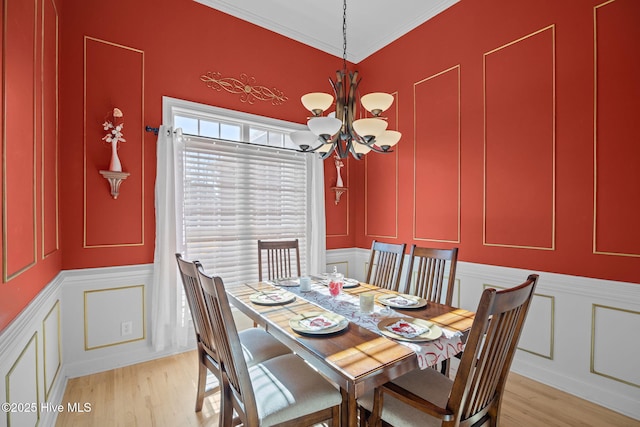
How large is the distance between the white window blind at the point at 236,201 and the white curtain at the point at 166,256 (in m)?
0.10

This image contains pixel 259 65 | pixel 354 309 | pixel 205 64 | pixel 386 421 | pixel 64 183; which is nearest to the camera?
pixel 386 421

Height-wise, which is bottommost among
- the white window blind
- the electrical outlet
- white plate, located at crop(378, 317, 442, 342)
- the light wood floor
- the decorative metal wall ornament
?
the light wood floor

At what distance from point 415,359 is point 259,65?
3.22 meters

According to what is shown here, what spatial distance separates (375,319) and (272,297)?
0.72m

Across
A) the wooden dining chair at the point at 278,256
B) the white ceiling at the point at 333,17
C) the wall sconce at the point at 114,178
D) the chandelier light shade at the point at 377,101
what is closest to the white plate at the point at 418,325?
the chandelier light shade at the point at 377,101

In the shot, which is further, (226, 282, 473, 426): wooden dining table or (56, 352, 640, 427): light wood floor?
(56, 352, 640, 427): light wood floor

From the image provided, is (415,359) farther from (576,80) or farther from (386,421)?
(576,80)

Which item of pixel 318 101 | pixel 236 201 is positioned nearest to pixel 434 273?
pixel 318 101

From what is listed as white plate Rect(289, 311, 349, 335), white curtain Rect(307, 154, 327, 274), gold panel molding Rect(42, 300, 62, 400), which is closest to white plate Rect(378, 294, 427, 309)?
white plate Rect(289, 311, 349, 335)

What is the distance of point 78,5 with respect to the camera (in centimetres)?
244

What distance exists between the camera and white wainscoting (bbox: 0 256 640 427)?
190 cm

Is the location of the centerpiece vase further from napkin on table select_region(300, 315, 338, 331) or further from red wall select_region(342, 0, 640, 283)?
red wall select_region(342, 0, 640, 283)

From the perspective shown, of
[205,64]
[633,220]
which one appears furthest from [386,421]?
[205,64]

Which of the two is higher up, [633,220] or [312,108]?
[312,108]
